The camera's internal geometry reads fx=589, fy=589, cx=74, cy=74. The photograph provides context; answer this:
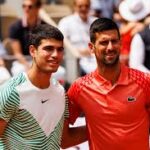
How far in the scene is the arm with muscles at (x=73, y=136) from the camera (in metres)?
3.84

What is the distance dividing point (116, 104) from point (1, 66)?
9.81ft

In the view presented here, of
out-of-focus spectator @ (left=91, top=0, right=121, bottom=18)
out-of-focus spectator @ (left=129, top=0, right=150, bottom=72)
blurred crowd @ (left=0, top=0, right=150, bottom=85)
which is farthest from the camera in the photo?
out-of-focus spectator @ (left=91, top=0, right=121, bottom=18)

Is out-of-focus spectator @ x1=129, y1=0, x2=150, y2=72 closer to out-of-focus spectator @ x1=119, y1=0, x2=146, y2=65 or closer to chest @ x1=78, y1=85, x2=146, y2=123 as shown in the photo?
out-of-focus spectator @ x1=119, y1=0, x2=146, y2=65

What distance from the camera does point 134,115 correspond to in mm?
3668

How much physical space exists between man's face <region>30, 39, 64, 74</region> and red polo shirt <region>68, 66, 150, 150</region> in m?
0.40

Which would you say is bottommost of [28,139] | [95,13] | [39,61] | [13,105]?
[95,13]

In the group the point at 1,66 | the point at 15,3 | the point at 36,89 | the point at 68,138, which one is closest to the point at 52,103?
the point at 36,89

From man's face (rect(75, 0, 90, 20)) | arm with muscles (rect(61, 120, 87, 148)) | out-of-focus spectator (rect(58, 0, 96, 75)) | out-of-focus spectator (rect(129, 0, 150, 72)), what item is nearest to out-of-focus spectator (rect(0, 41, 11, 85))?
out-of-focus spectator (rect(58, 0, 96, 75))

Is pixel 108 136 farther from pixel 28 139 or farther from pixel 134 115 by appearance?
pixel 28 139

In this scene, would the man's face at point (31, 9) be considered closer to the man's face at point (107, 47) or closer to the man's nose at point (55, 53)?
the man's face at point (107, 47)

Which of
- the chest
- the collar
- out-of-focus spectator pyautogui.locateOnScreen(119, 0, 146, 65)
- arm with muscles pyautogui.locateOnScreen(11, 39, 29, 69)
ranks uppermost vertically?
the collar

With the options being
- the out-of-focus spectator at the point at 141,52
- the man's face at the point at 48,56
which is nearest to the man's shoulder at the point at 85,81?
the man's face at the point at 48,56

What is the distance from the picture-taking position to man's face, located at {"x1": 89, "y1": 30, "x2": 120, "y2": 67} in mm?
3588

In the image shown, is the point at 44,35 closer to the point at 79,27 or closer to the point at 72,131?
the point at 72,131
